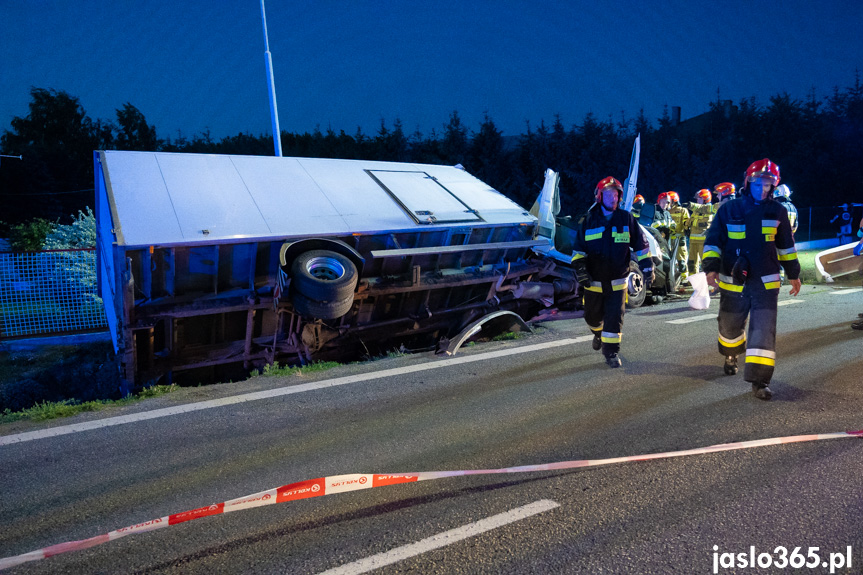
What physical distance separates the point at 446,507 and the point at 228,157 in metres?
5.73

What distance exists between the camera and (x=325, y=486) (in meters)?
3.24

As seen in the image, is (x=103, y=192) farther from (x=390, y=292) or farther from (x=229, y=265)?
(x=390, y=292)

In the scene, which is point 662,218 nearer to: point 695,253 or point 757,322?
point 695,253

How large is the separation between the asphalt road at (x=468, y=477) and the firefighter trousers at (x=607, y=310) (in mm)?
390

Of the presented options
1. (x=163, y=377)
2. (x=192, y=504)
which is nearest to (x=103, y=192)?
(x=163, y=377)

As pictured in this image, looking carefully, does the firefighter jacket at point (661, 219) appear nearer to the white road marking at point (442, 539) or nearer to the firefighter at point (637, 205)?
the firefighter at point (637, 205)

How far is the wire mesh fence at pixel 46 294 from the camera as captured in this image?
8953 mm

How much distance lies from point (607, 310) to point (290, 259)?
3311 millimetres

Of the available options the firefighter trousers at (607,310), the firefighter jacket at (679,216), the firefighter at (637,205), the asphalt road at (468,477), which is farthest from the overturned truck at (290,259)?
the firefighter jacket at (679,216)

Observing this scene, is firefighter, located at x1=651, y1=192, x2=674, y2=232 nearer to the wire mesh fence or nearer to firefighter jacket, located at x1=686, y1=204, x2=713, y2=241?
firefighter jacket, located at x1=686, y1=204, x2=713, y2=241

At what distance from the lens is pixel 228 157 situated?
24.0 feet

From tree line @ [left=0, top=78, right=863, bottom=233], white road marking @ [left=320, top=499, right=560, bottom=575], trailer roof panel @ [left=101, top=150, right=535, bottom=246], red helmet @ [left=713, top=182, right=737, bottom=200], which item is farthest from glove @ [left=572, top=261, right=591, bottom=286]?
tree line @ [left=0, top=78, right=863, bottom=233]

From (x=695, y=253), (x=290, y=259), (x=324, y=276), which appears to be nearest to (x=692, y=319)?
(x=695, y=253)

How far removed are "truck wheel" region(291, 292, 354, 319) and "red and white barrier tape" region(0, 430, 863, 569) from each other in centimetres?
262
